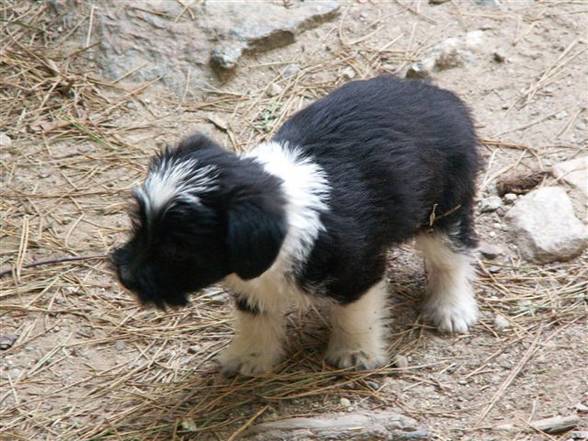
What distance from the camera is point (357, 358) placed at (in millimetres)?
5113

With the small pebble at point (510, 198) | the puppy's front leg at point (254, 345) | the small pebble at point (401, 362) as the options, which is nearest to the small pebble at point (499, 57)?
the small pebble at point (510, 198)

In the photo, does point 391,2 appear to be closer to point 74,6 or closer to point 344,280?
point 74,6

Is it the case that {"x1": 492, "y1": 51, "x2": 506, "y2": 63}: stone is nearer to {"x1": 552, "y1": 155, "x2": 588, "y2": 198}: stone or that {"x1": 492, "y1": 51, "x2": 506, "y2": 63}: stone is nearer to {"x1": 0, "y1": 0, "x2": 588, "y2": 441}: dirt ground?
{"x1": 0, "y1": 0, "x2": 588, "y2": 441}: dirt ground

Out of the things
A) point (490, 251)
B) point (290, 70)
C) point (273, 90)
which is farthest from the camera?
point (290, 70)

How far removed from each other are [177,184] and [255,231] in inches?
15.0

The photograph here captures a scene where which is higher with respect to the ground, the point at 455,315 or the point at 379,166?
the point at 379,166

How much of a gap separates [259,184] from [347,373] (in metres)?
1.32

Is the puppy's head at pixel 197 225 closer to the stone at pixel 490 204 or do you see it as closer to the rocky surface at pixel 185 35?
the stone at pixel 490 204

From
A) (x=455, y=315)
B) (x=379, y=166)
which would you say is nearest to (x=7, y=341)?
(x=379, y=166)

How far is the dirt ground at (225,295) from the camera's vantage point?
16.1 ft

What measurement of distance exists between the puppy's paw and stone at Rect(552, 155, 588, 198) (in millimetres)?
1708

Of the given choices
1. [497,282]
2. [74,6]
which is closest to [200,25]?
[74,6]

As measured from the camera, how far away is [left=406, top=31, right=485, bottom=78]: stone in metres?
6.93

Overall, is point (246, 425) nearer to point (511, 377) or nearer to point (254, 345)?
point (254, 345)
